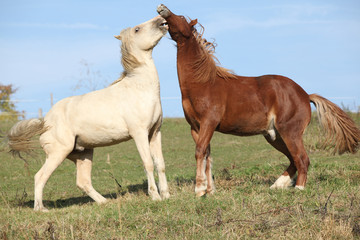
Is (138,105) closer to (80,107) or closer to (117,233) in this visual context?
(80,107)

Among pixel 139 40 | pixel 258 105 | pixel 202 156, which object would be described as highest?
pixel 139 40

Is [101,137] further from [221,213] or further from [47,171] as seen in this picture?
[221,213]

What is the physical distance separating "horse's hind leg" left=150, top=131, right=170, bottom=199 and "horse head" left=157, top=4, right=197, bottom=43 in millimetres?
1343

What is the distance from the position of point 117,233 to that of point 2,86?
29067 millimetres

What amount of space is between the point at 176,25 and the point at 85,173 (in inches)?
101

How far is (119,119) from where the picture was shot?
19.3 feet

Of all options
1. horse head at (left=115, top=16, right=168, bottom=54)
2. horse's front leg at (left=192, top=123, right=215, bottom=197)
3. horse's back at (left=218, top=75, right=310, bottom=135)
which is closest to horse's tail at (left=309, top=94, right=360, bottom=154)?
horse's back at (left=218, top=75, right=310, bottom=135)

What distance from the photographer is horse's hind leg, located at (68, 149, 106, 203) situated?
6492 mm

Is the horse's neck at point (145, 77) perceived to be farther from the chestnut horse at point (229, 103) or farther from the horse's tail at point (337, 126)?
the horse's tail at point (337, 126)

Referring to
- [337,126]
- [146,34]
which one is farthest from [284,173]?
[146,34]

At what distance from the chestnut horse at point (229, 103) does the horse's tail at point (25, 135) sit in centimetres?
210

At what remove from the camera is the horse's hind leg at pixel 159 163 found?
235 inches

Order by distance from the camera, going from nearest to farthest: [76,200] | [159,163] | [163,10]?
[163,10] < [159,163] < [76,200]

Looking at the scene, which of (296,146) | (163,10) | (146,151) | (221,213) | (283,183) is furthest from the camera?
(283,183)
